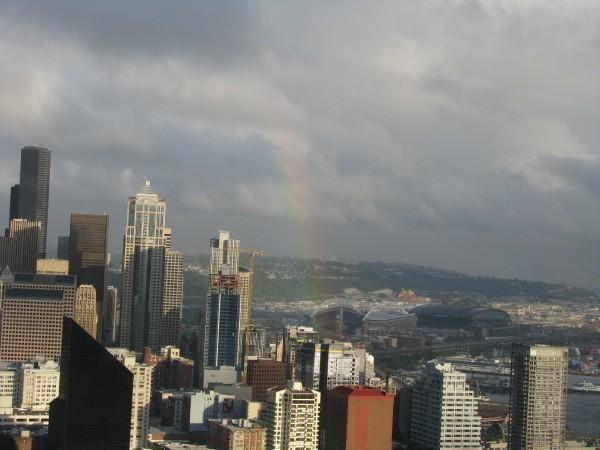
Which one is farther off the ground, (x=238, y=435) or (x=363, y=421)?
(x=363, y=421)

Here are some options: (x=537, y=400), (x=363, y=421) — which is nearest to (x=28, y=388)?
(x=363, y=421)

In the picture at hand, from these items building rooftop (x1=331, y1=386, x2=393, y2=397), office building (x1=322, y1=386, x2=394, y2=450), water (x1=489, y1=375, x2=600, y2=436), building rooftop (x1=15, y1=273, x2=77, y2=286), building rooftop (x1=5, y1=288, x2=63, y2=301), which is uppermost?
building rooftop (x1=15, y1=273, x2=77, y2=286)

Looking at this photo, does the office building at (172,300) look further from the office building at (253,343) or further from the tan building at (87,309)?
the office building at (253,343)

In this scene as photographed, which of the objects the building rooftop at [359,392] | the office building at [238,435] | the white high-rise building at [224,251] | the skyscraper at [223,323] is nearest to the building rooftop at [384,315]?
the white high-rise building at [224,251]

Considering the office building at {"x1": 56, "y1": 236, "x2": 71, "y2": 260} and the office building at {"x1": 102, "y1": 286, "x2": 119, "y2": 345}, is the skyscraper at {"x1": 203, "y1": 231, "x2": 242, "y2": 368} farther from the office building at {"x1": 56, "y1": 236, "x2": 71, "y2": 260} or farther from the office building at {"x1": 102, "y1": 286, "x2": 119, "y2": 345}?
the office building at {"x1": 56, "y1": 236, "x2": 71, "y2": 260}

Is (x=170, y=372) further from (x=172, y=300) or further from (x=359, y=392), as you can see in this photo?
(x=359, y=392)

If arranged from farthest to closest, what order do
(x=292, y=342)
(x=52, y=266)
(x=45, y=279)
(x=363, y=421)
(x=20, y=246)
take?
(x=20, y=246), (x=52, y=266), (x=45, y=279), (x=292, y=342), (x=363, y=421)

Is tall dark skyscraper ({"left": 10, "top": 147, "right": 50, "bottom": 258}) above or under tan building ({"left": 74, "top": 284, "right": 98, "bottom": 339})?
above


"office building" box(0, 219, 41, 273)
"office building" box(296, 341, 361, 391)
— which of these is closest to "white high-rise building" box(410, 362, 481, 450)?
"office building" box(296, 341, 361, 391)
